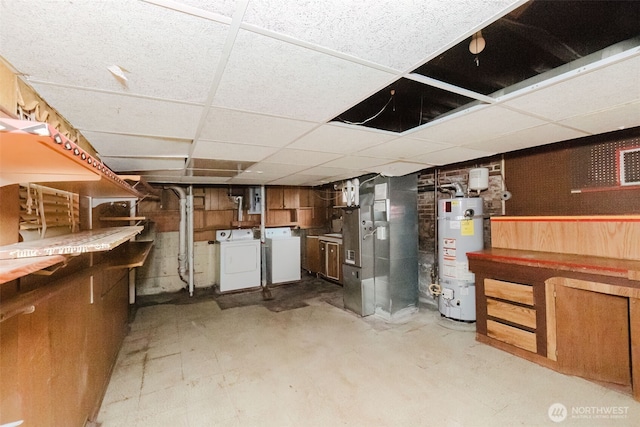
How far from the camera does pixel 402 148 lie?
111 inches

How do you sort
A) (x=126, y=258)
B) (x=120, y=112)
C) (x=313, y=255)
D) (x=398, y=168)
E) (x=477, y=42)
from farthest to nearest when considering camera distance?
(x=313, y=255) < (x=398, y=168) < (x=126, y=258) < (x=120, y=112) < (x=477, y=42)

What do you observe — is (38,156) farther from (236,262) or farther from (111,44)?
(236,262)

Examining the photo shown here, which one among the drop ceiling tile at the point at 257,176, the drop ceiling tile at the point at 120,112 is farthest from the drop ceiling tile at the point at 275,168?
the drop ceiling tile at the point at 120,112

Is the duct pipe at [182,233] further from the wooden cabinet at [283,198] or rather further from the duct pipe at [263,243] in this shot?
the wooden cabinet at [283,198]

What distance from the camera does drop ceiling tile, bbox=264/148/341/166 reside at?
290 centimetres

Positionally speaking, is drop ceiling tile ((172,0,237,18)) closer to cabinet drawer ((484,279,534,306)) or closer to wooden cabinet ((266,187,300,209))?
cabinet drawer ((484,279,534,306))

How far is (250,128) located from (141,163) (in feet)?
6.19

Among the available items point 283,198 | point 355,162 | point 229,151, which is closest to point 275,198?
point 283,198

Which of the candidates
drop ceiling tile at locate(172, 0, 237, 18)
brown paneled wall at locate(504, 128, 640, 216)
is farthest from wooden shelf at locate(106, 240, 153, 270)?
brown paneled wall at locate(504, 128, 640, 216)

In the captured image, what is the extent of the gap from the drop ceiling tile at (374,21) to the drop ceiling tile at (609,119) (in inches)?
65.6

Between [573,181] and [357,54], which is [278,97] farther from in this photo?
[573,181]

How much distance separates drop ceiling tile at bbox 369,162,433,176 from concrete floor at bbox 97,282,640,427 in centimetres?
207

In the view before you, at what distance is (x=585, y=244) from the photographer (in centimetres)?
278

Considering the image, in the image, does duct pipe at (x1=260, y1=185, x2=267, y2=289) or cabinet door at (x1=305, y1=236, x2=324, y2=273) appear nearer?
duct pipe at (x1=260, y1=185, x2=267, y2=289)
